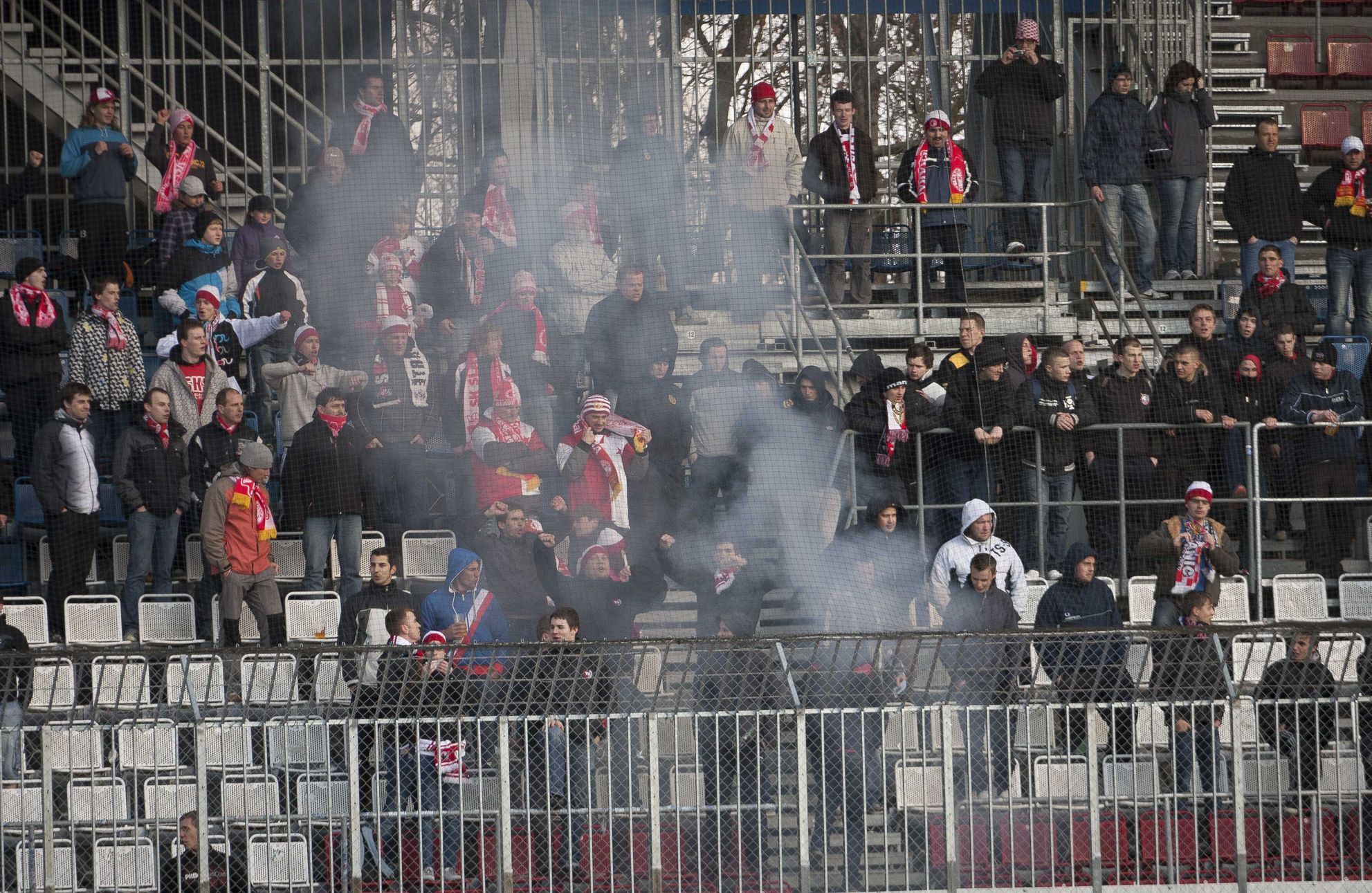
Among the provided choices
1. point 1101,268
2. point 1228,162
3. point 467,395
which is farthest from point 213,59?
point 1228,162

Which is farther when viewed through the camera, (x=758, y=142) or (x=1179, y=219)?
(x=1179, y=219)

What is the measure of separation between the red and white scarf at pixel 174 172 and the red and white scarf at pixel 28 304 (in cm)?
145

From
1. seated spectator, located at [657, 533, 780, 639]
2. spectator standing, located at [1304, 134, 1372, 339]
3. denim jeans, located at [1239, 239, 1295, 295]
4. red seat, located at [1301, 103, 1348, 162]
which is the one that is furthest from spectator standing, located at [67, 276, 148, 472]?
red seat, located at [1301, 103, 1348, 162]

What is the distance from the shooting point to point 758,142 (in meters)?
15.6

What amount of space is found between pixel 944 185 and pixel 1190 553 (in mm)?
4239

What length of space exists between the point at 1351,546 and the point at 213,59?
381 inches

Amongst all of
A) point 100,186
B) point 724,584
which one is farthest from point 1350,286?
point 100,186

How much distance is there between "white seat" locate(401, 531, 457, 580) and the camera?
44.1 ft

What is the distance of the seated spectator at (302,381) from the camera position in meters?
13.9

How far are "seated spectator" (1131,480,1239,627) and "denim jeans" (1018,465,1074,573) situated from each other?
558 millimetres

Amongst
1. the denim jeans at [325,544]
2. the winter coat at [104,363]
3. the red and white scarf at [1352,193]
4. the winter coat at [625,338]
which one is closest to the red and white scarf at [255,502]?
the denim jeans at [325,544]

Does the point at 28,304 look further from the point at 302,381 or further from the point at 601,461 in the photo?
the point at 601,461

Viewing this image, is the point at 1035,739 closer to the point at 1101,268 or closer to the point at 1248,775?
the point at 1248,775

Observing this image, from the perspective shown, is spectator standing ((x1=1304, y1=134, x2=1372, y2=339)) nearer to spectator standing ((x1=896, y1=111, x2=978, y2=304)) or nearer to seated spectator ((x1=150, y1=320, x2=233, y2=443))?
spectator standing ((x1=896, y1=111, x2=978, y2=304))
